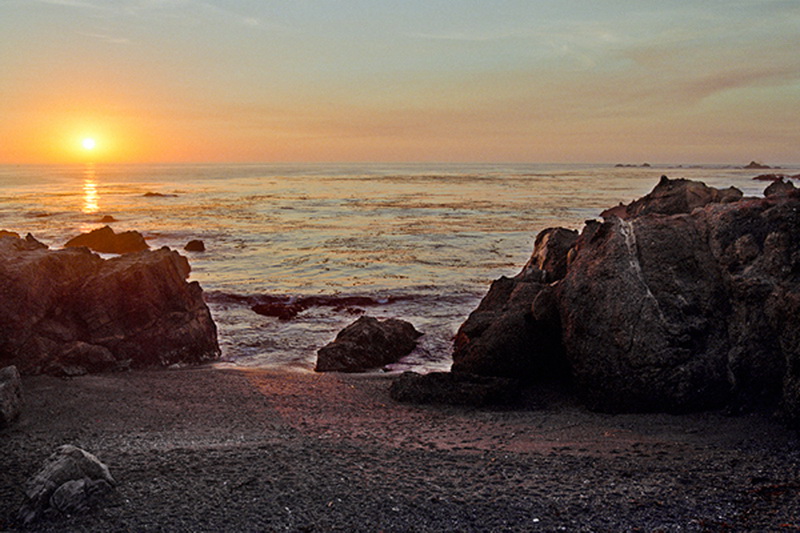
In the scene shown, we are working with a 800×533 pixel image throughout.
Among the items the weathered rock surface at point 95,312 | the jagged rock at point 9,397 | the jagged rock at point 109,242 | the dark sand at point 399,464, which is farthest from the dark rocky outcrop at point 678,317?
the jagged rock at point 109,242

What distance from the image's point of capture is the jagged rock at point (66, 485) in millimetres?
7438

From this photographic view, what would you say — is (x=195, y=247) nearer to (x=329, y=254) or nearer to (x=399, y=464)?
(x=329, y=254)

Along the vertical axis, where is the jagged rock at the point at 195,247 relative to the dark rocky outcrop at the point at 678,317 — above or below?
below

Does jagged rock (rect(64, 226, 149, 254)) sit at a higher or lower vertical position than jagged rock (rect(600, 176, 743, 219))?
lower

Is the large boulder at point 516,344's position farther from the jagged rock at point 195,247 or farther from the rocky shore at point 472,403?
the jagged rock at point 195,247

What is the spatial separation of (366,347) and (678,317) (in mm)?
7858

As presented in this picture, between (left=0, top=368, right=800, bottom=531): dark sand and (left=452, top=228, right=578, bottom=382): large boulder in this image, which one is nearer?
(left=0, top=368, right=800, bottom=531): dark sand

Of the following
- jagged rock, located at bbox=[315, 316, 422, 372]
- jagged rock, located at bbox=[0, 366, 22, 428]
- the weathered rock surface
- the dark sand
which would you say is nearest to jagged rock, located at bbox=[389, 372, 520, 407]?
the dark sand

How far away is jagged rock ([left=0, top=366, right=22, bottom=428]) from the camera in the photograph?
10164 mm

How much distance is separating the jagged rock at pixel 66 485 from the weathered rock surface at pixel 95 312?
6.09 m

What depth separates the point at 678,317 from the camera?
434 inches

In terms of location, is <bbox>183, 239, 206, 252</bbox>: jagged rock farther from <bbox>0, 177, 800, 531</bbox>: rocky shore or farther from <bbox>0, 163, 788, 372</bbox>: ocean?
<bbox>0, 177, 800, 531</bbox>: rocky shore

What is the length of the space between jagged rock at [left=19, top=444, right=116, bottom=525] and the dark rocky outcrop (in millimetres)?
7729

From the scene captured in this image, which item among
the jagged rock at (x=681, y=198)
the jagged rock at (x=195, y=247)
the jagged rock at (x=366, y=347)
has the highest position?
the jagged rock at (x=681, y=198)
